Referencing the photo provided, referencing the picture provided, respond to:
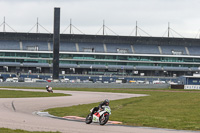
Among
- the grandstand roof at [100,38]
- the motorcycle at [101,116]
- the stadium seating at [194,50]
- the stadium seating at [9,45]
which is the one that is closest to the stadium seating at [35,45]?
the grandstand roof at [100,38]

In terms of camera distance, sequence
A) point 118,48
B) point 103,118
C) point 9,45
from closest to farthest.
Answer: point 103,118 < point 9,45 < point 118,48

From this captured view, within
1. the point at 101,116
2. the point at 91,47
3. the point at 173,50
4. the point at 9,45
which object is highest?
the point at 9,45

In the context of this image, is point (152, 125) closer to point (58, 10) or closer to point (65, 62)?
point (58, 10)

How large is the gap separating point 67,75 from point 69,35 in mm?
16932

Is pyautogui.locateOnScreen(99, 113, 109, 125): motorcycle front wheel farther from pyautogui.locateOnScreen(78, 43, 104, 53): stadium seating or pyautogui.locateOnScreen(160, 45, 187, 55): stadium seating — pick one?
pyautogui.locateOnScreen(160, 45, 187, 55): stadium seating

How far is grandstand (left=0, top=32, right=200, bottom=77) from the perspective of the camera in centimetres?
13700

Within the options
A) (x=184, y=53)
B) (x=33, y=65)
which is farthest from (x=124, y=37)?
(x=33, y=65)

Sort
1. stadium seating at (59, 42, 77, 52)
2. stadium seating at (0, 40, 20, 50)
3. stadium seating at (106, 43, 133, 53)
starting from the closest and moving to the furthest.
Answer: stadium seating at (0, 40, 20, 50) < stadium seating at (59, 42, 77, 52) < stadium seating at (106, 43, 133, 53)

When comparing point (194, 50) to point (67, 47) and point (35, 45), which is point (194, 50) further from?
point (35, 45)

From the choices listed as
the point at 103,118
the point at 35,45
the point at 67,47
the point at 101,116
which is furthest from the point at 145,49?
the point at 103,118

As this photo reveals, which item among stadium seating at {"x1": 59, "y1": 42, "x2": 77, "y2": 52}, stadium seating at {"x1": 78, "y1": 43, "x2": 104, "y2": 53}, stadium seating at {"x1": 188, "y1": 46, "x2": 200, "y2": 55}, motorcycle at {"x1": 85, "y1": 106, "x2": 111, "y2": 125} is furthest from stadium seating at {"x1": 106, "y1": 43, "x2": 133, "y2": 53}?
motorcycle at {"x1": 85, "y1": 106, "x2": 111, "y2": 125}

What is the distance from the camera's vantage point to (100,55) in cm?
13988

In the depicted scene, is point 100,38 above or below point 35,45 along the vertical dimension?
above

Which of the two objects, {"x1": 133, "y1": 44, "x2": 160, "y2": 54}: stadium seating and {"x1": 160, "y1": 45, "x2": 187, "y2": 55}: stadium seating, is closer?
{"x1": 133, "y1": 44, "x2": 160, "y2": 54}: stadium seating
